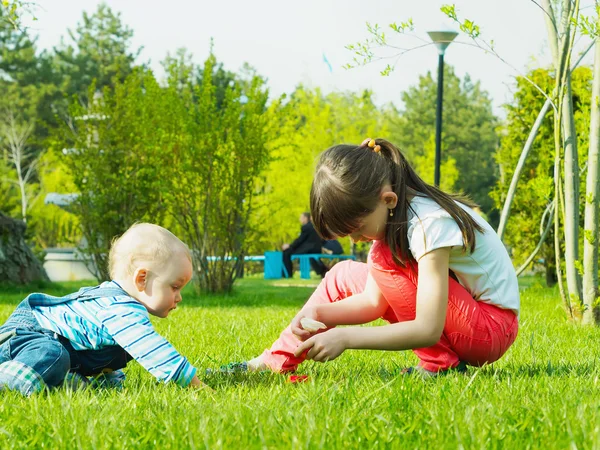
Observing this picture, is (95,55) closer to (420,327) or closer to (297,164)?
(297,164)

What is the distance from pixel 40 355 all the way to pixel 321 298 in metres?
1.26

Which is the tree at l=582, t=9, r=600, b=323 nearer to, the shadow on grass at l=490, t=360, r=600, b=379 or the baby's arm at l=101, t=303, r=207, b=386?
the shadow on grass at l=490, t=360, r=600, b=379

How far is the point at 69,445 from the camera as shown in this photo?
6.18ft

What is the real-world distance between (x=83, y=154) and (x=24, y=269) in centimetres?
174

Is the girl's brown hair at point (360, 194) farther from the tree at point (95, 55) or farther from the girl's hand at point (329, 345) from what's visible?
the tree at point (95, 55)

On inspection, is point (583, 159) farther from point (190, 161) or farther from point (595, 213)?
point (190, 161)

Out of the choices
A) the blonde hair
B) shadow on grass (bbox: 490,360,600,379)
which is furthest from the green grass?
the blonde hair

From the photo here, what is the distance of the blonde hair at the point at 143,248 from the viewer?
9.07ft

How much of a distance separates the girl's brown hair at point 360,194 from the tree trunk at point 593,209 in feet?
7.92

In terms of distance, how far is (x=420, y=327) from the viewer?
271 centimetres

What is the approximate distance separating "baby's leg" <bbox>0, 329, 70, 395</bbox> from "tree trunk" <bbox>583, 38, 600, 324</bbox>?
352 cm

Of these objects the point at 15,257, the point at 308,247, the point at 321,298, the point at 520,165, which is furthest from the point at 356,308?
the point at 308,247

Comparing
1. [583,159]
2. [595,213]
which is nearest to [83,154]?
[583,159]

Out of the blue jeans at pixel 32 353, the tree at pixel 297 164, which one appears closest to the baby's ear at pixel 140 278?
the blue jeans at pixel 32 353
